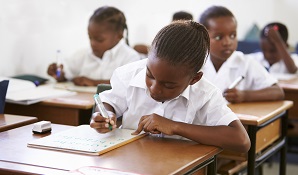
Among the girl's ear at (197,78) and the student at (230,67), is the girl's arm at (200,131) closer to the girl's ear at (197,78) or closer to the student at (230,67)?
the girl's ear at (197,78)

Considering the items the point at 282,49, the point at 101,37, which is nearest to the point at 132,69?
the point at 101,37

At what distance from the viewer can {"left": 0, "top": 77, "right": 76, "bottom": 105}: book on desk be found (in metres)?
2.56

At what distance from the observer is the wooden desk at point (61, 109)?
255cm

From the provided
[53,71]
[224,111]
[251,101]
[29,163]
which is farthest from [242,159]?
[53,71]

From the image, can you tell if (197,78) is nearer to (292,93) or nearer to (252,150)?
(252,150)

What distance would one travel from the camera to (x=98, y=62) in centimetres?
331

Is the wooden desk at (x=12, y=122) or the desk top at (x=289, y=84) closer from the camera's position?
the wooden desk at (x=12, y=122)

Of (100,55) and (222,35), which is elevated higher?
(222,35)

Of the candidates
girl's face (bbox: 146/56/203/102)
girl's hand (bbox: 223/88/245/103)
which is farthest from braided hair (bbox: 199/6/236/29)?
girl's face (bbox: 146/56/203/102)

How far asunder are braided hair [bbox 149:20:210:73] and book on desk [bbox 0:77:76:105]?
3.36ft

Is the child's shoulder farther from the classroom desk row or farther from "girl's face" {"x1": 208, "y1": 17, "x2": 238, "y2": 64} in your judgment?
"girl's face" {"x1": 208, "y1": 17, "x2": 238, "y2": 64}

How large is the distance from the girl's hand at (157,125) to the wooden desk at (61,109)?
2.58ft

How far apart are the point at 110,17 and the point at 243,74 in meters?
0.89

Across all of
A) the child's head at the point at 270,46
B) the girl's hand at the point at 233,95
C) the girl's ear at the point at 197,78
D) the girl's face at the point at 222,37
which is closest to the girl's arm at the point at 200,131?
the girl's ear at the point at 197,78
